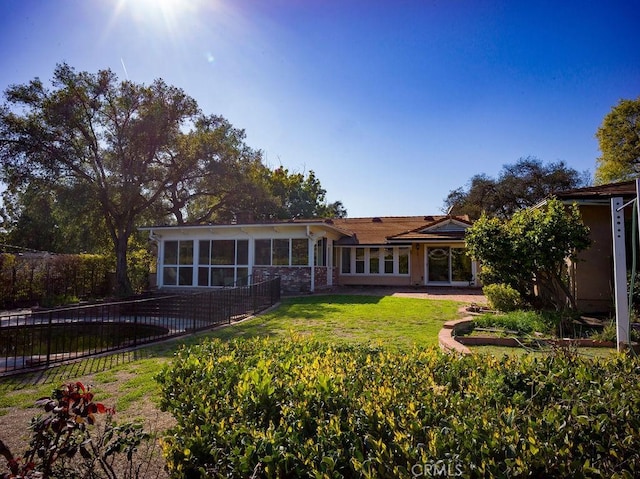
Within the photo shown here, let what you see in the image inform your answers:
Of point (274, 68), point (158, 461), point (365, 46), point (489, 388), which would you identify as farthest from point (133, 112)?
point (489, 388)

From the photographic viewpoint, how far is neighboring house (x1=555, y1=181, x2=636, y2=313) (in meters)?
10.1

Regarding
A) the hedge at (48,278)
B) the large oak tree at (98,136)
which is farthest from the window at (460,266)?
the hedge at (48,278)

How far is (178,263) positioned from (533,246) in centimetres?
1679

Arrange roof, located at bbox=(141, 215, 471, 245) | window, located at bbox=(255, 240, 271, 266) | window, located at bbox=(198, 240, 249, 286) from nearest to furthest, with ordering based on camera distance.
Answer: roof, located at bbox=(141, 215, 471, 245) < window, located at bbox=(255, 240, 271, 266) < window, located at bbox=(198, 240, 249, 286)

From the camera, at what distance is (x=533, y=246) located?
331 inches

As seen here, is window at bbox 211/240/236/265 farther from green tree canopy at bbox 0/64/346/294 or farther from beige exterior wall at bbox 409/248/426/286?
beige exterior wall at bbox 409/248/426/286

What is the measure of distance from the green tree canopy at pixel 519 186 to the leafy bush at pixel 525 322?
25.0 m

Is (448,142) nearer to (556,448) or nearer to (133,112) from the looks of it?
(556,448)

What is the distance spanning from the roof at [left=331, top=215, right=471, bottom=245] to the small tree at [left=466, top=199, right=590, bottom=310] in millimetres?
10260

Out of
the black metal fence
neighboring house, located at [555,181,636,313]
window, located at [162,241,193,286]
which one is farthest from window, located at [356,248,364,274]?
neighboring house, located at [555,181,636,313]

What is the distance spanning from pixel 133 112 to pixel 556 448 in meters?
21.3

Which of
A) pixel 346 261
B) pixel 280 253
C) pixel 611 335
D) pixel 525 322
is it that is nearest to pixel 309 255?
pixel 280 253

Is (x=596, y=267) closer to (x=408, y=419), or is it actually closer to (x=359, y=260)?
(x=408, y=419)

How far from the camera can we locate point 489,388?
275cm
